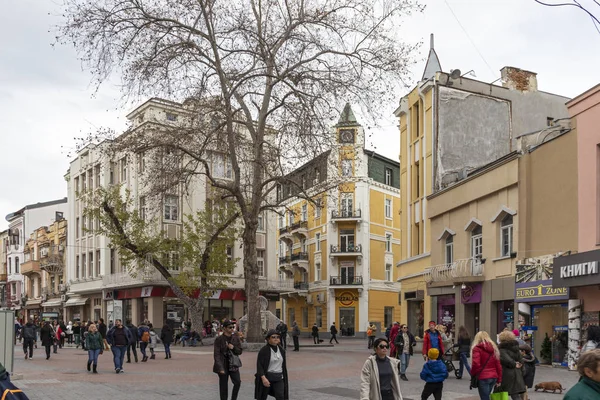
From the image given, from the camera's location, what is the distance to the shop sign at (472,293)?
102 feet

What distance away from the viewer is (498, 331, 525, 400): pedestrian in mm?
11375

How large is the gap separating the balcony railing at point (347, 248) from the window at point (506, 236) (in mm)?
33163

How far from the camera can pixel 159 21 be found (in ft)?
102

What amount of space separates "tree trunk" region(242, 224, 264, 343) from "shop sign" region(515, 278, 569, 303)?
12380 mm

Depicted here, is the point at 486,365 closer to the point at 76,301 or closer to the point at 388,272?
the point at 388,272

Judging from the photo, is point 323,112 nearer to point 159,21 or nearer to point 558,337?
point 159,21

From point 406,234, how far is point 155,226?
66.1 feet

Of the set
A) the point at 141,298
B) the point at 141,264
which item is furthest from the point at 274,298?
the point at 141,264

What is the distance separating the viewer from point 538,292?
26.1 meters

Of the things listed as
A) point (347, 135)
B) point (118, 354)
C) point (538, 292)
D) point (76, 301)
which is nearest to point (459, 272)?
point (538, 292)

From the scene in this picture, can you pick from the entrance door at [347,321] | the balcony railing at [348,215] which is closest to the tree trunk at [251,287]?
the entrance door at [347,321]

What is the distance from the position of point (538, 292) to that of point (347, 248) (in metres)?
37.5

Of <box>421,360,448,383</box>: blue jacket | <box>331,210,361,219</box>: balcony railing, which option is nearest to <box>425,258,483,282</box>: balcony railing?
<box>421,360,448,383</box>: blue jacket

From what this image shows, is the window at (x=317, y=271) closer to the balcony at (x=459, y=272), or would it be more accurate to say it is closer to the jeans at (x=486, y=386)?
the balcony at (x=459, y=272)
